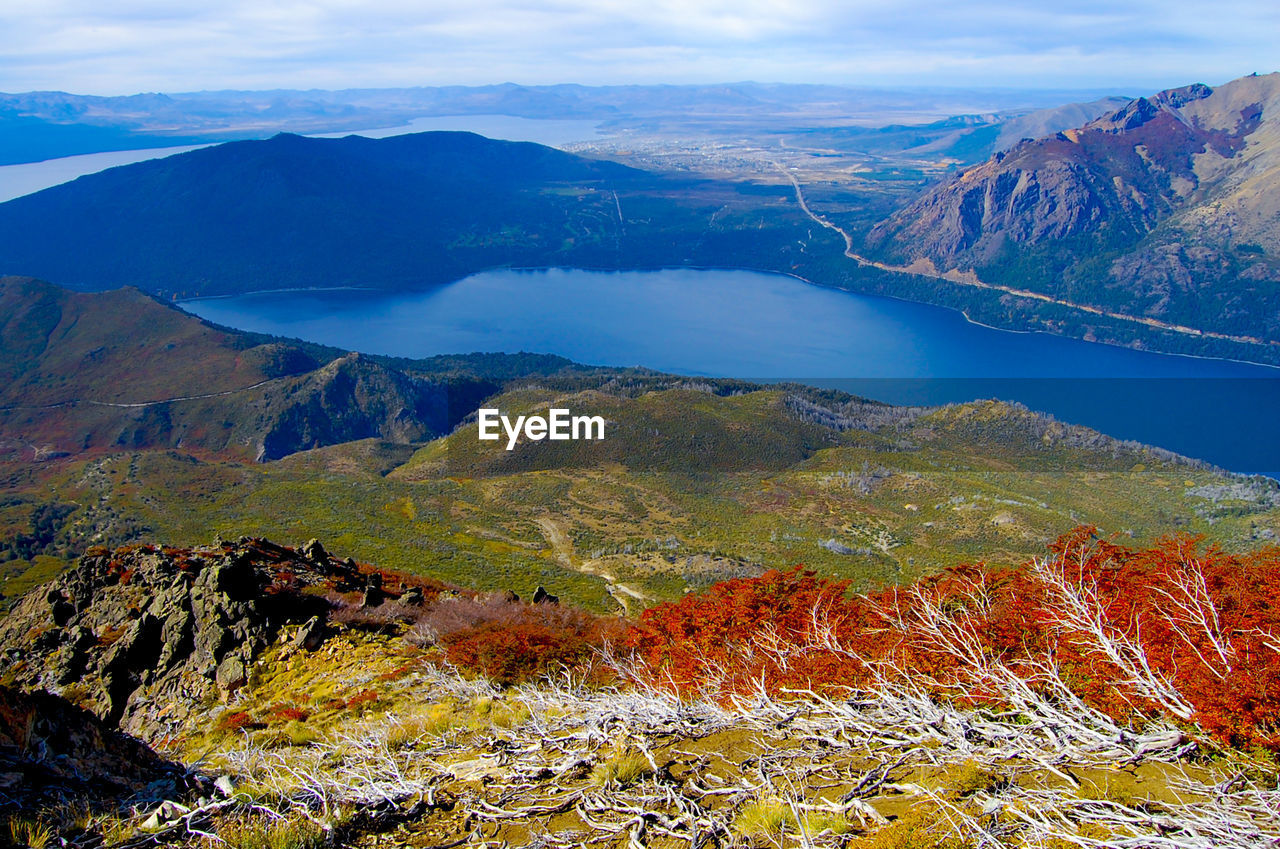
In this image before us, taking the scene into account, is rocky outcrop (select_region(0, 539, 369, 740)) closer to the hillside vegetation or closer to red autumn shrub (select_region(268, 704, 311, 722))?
the hillside vegetation

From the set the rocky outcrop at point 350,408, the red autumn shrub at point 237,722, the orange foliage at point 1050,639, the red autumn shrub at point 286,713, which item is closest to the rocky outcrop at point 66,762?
the red autumn shrub at point 237,722

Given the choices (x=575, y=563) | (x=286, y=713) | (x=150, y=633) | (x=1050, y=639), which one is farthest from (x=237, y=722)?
(x=575, y=563)

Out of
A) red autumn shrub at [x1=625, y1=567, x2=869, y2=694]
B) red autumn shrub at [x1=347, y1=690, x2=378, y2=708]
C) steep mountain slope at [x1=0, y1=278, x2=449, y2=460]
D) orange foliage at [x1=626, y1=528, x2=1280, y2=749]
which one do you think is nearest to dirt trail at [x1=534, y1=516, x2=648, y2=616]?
red autumn shrub at [x1=625, y1=567, x2=869, y2=694]

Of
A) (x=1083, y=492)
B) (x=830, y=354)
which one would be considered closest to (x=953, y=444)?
(x=1083, y=492)

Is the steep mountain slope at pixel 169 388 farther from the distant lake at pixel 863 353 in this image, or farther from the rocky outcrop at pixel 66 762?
the rocky outcrop at pixel 66 762

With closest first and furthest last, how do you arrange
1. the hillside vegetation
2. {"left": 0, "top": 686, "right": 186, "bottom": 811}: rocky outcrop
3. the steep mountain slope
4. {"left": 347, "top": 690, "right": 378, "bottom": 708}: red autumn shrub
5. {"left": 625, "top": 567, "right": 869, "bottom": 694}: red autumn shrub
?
1. the hillside vegetation
2. {"left": 0, "top": 686, "right": 186, "bottom": 811}: rocky outcrop
3. {"left": 625, "top": 567, "right": 869, "bottom": 694}: red autumn shrub
4. {"left": 347, "top": 690, "right": 378, "bottom": 708}: red autumn shrub
5. the steep mountain slope
